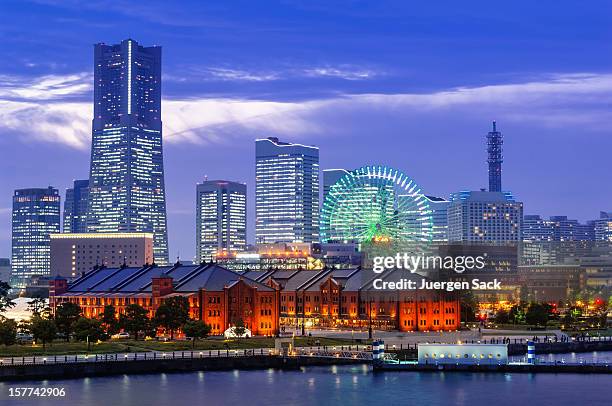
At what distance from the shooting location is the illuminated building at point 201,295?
158 m

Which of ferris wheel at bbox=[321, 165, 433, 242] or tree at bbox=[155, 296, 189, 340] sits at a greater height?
ferris wheel at bbox=[321, 165, 433, 242]

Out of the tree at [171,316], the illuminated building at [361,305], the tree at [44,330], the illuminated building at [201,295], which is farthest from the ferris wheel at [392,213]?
the tree at [44,330]

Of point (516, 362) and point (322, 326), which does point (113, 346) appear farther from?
point (322, 326)

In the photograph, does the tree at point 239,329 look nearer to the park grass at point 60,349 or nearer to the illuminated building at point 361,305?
the park grass at point 60,349

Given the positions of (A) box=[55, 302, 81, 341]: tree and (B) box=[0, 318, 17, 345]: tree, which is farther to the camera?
(A) box=[55, 302, 81, 341]: tree

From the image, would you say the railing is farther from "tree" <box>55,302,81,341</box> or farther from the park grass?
"tree" <box>55,302,81,341</box>

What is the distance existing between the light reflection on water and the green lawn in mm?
14146

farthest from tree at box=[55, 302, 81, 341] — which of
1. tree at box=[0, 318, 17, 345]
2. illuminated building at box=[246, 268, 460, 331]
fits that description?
illuminated building at box=[246, 268, 460, 331]

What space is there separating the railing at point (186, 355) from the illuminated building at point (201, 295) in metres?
21.5

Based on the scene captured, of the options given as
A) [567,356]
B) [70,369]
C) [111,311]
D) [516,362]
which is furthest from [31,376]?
[567,356]

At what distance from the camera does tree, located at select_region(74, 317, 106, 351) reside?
12875 centimetres

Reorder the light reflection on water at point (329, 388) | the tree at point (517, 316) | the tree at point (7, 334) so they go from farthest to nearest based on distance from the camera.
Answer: the tree at point (517, 316) < the tree at point (7, 334) < the light reflection on water at point (329, 388)

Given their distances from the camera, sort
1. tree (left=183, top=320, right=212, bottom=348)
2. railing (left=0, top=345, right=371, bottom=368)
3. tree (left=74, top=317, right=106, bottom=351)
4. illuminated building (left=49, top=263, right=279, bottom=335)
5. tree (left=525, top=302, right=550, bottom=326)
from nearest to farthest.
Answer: railing (left=0, top=345, right=371, bottom=368), tree (left=74, top=317, right=106, bottom=351), tree (left=183, top=320, right=212, bottom=348), illuminated building (left=49, top=263, right=279, bottom=335), tree (left=525, top=302, right=550, bottom=326)

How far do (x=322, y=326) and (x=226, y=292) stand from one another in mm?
31234
